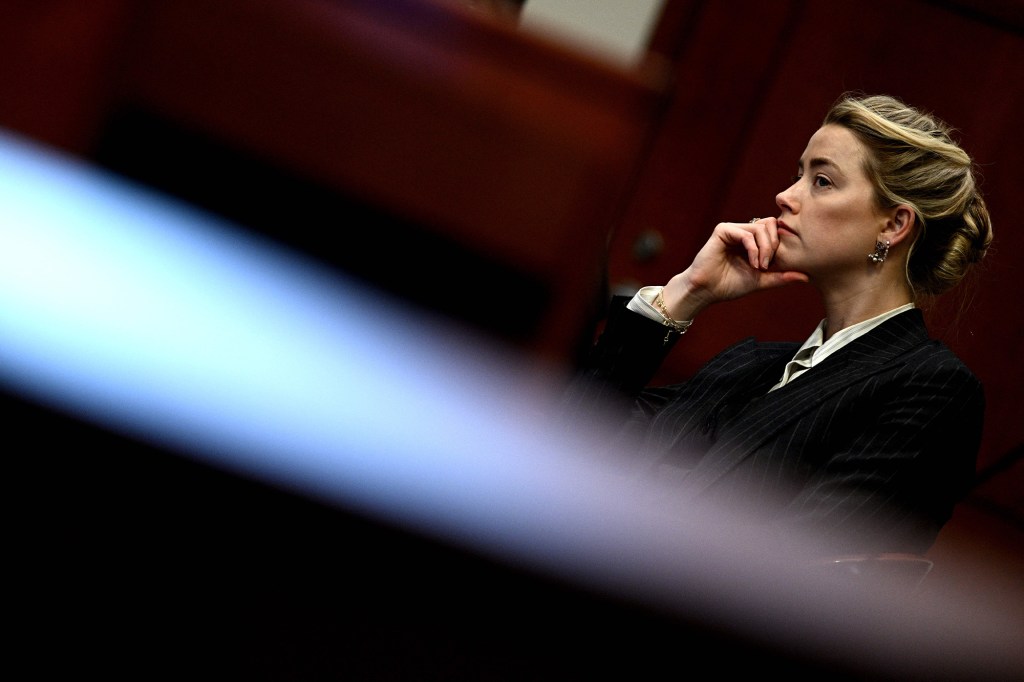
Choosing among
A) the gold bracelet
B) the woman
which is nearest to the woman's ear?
the woman

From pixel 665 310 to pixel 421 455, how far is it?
0.61 m

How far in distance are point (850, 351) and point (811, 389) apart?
38 millimetres

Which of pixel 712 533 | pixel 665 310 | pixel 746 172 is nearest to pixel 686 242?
pixel 746 172

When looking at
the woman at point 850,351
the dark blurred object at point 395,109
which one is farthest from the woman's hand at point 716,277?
the dark blurred object at point 395,109

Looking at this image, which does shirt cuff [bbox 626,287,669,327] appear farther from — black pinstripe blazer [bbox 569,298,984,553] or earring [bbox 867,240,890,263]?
earring [bbox 867,240,890,263]

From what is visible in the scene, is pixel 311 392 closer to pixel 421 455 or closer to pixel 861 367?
pixel 421 455

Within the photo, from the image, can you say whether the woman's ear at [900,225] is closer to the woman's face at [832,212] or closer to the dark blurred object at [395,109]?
the woman's face at [832,212]

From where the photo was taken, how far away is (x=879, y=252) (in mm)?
655

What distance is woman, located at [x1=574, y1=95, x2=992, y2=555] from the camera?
0.60 metres

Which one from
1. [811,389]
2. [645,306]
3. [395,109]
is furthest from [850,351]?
[395,109]

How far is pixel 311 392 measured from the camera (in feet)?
0.41

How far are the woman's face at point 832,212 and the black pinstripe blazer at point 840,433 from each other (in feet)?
0.18

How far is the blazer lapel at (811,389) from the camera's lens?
641mm

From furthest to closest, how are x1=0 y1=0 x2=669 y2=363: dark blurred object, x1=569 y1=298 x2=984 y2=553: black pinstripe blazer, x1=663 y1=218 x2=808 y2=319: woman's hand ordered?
1. x1=663 y1=218 x2=808 y2=319: woman's hand
2. x1=569 y1=298 x2=984 y2=553: black pinstripe blazer
3. x1=0 y1=0 x2=669 y2=363: dark blurred object
